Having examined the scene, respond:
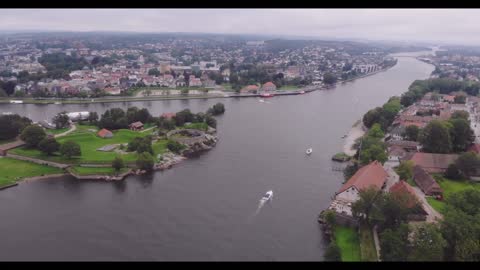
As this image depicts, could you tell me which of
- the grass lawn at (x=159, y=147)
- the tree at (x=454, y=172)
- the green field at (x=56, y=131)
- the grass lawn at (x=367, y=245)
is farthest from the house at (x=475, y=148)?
the green field at (x=56, y=131)

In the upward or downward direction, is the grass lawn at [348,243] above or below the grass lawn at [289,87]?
below

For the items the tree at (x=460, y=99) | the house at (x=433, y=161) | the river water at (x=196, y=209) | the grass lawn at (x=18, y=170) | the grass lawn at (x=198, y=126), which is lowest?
the river water at (x=196, y=209)

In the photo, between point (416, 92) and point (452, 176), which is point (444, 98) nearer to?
point (416, 92)

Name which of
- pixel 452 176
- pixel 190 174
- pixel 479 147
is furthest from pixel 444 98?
pixel 190 174

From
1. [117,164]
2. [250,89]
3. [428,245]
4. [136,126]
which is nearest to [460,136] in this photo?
[428,245]

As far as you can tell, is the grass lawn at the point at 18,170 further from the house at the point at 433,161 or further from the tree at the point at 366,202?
the house at the point at 433,161

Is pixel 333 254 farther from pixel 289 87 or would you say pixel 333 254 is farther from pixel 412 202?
pixel 289 87

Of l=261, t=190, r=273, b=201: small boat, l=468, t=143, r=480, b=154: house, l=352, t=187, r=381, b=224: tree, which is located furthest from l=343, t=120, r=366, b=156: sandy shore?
l=352, t=187, r=381, b=224: tree
